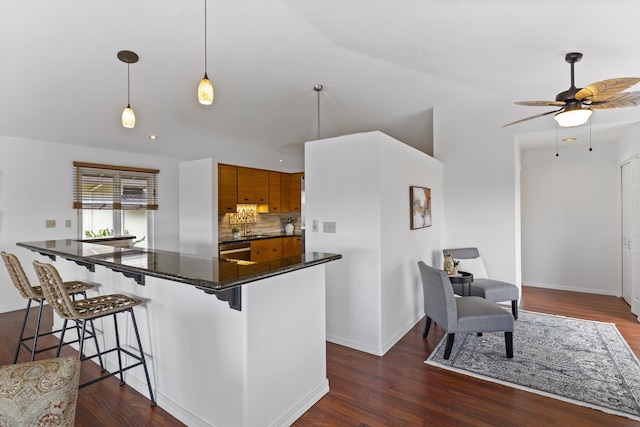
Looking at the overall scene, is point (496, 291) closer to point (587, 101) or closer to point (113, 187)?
point (587, 101)

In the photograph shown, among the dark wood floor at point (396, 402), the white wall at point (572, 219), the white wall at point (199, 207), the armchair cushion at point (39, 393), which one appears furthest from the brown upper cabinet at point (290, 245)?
the armchair cushion at point (39, 393)

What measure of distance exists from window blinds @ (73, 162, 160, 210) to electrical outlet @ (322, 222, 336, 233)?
3.89 m

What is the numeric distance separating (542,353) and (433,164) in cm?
264

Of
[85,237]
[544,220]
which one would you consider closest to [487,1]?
[544,220]

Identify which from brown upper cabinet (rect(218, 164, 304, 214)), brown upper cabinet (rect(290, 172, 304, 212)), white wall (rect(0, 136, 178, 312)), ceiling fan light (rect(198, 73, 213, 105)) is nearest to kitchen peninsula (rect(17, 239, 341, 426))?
ceiling fan light (rect(198, 73, 213, 105))

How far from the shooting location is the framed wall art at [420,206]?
390cm

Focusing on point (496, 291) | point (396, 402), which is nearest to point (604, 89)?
point (496, 291)

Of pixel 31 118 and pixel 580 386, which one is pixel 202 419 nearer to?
pixel 580 386

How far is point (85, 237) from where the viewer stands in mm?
5211

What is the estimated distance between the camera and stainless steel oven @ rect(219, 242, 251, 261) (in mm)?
6023

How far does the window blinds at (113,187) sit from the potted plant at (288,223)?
297cm

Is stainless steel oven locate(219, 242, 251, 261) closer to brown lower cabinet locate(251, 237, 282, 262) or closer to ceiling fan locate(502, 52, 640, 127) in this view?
brown lower cabinet locate(251, 237, 282, 262)

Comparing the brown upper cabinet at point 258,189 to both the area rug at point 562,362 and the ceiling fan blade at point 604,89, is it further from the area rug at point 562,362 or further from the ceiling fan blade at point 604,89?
the ceiling fan blade at point 604,89

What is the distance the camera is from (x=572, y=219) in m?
5.57
